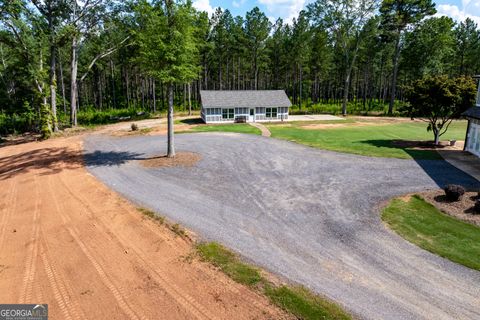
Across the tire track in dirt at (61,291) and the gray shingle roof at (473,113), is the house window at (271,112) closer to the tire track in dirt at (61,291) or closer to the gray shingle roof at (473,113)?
the gray shingle roof at (473,113)

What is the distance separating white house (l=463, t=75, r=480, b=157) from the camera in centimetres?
2136

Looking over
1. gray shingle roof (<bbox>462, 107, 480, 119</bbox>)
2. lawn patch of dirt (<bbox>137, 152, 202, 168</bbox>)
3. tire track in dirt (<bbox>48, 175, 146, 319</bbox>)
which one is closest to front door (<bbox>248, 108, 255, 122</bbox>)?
lawn patch of dirt (<bbox>137, 152, 202, 168</bbox>)

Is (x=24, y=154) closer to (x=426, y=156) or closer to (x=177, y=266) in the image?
(x=177, y=266)

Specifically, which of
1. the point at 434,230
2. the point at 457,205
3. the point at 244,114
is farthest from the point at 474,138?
the point at 244,114

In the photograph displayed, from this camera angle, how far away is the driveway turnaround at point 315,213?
25.6ft

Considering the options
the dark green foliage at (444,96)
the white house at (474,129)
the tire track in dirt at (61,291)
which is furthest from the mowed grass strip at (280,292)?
the dark green foliage at (444,96)

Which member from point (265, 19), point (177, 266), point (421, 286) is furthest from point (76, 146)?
point (265, 19)

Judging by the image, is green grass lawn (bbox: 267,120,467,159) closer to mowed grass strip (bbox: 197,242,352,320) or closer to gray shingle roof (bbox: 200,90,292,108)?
gray shingle roof (bbox: 200,90,292,108)

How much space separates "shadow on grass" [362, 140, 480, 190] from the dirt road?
13.8 metres

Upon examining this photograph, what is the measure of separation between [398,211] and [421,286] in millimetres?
5123

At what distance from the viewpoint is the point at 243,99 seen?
1599 inches

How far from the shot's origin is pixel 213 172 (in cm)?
1777

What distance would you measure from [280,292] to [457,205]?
406 inches

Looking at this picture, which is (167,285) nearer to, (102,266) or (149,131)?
(102,266)
